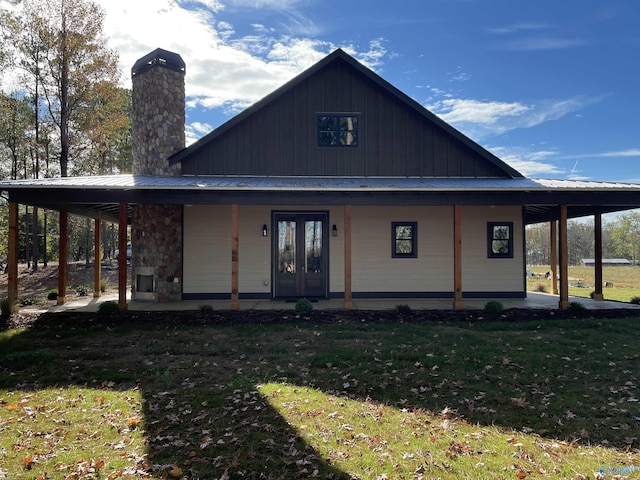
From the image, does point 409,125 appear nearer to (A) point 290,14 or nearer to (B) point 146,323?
(A) point 290,14

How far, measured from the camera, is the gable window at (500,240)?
40.5ft

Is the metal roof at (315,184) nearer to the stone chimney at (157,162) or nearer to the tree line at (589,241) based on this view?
the stone chimney at (157,162)

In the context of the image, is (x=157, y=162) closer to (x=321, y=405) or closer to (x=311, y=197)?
(x=311, y=197)

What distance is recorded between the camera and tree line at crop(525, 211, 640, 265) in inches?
2307

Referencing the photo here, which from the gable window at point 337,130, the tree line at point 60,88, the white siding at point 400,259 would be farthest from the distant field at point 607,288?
the tree line at point 60,88

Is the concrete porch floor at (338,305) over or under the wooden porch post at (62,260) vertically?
under

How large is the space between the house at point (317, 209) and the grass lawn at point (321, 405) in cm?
428

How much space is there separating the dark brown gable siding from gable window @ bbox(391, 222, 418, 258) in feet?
5.09

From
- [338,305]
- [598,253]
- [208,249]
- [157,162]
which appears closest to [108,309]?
[208,249]

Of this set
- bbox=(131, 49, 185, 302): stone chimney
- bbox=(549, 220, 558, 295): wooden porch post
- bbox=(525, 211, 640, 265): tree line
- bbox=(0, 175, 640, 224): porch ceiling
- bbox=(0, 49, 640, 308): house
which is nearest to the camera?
bbox=(0, 175, 640, 224): porch ceiling

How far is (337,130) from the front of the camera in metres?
12.1

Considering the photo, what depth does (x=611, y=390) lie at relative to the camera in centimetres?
486

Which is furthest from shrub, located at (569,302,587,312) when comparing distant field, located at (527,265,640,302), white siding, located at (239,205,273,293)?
white siding, located at (239,205,273,293)

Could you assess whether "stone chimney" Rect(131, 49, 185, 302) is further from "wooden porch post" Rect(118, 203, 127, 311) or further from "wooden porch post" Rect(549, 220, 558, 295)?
"wooden porch post" Rect(549, 220, 558, 295)
